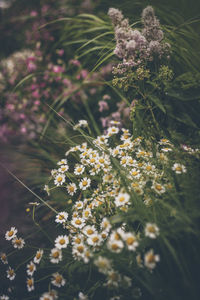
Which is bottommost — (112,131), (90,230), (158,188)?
(90,230)

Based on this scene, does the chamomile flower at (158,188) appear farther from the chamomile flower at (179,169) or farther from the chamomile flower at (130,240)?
the chamomile flower at (130,240)

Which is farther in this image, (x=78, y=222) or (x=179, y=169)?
(x=78, y=222)

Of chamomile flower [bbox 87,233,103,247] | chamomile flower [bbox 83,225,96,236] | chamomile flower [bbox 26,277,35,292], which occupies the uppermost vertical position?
chamomile flower [bbox 87,233,103,247]

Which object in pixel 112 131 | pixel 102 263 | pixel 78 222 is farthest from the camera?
pixel 112 131

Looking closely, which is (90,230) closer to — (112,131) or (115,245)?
(115,245)

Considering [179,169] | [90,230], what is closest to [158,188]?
[179,169]

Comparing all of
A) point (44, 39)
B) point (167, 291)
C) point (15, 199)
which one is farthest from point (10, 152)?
point (167, 291)

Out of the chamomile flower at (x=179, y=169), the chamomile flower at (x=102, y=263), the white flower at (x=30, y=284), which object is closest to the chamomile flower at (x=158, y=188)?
the chamomile flower at (x=179, y=169)

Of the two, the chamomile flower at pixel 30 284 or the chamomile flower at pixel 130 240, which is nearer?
the chamomile flower at pixel 130 240

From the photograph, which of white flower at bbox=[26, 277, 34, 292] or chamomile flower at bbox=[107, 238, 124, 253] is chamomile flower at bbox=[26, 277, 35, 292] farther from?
chamomile flower at bbox=[107, 238, 124, 253]

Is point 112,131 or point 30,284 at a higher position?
point 112,131

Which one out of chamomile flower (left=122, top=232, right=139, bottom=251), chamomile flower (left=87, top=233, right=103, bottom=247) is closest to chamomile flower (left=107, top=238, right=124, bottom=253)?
chamomile flower (left=122, top=232, right=139, bottom=251)

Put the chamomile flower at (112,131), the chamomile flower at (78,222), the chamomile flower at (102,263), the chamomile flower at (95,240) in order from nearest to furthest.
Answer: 1. the chamomile flower at (102,263)
2. the chamomile flower at (95,240)
3. the chamomile flower at (78,222)
4. the chamomile flower at (112,131)

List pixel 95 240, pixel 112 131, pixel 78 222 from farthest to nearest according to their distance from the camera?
pixel 112 131
pixel 78 222
pixel 95 240
